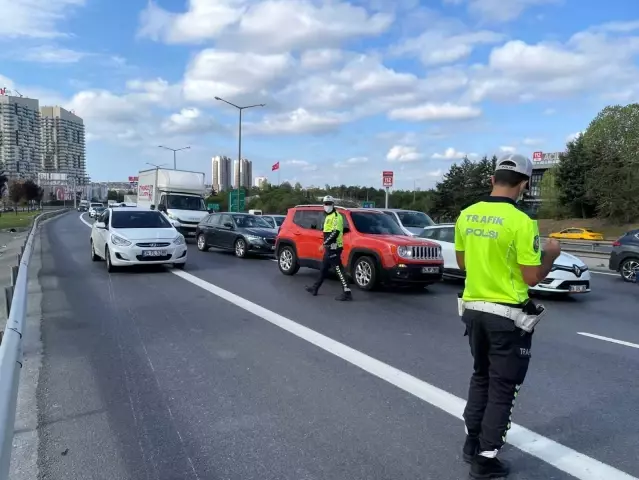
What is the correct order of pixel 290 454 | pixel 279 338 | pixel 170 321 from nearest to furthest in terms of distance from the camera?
pixel 290 454
pixel 279 338
pixel 170 321

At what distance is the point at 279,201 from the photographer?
68438mm

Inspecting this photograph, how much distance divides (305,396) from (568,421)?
2.18 m

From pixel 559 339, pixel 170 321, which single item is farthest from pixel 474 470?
pixel 170 321

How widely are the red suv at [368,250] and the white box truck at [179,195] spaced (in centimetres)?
1148

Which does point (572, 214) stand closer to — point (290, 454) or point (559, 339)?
point (559, 339)

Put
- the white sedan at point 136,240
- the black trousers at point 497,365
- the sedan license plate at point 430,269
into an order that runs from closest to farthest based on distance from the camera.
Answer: the black trousers at point 497,365
the sedan license plate at point 430,269
the white sedan at point 136,240

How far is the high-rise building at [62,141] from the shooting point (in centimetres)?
14025

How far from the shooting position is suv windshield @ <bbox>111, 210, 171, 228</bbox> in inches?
541

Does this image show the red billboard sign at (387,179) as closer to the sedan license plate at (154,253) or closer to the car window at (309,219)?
the car window at (309,219)

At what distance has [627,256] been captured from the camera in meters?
14.4

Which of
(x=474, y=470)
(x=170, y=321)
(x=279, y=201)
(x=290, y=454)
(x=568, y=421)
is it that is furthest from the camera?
(x=279, y=201)

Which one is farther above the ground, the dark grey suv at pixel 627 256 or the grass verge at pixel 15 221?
the dark grey suv at pixel 627 256

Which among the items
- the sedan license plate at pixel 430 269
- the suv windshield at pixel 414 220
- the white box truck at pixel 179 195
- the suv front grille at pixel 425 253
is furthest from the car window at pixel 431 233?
the white box truck at pixel 179 195

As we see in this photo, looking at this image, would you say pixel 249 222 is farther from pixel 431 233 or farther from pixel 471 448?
pixel 471 448
